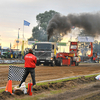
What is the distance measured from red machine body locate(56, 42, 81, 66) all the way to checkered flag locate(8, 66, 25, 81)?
20.2 meters

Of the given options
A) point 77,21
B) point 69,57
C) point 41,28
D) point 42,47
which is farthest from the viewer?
point 41,28

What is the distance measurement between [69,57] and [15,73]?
2219cm

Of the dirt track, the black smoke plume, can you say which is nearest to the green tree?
the black smoke plume

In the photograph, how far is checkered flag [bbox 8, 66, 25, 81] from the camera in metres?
7.87

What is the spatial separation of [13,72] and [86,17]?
85.1 feet

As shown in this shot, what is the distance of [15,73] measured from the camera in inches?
317

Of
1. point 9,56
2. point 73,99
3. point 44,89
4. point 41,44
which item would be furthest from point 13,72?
point 9,56

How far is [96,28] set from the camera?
32.5 metres

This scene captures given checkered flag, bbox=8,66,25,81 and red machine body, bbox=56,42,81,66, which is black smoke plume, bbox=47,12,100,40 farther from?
checkered flag, bbox=8,66,25,81

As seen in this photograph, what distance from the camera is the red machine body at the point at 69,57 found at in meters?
29.0

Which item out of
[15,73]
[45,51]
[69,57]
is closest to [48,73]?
[45,51]

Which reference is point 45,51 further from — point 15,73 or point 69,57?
point 15,73

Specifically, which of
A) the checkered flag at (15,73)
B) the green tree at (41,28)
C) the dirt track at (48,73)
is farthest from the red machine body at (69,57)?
the green tree at (41,28)

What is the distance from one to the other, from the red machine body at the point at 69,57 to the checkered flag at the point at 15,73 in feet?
66.4
